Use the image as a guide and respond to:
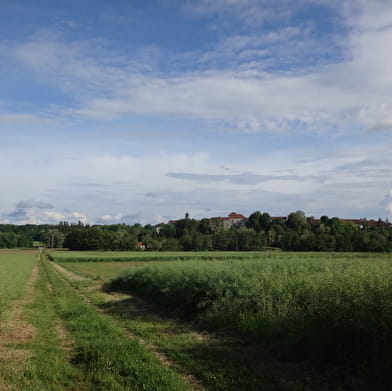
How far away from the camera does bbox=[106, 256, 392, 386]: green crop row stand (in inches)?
317

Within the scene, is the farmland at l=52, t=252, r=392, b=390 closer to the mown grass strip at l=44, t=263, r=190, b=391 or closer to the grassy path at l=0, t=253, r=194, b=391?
the mown grass strip at l=44, t=263, r=190, b=391

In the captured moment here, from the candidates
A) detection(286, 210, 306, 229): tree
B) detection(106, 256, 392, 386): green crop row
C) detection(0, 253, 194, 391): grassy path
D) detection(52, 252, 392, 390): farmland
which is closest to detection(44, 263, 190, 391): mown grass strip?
detection(0, 253, 194, 391): grassy path

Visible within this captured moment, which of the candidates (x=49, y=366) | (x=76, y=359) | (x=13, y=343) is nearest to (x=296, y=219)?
(x=13, y=343)

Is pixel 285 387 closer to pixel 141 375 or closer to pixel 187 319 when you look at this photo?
pixel 141 375

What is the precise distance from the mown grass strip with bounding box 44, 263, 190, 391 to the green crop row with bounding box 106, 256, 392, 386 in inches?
135

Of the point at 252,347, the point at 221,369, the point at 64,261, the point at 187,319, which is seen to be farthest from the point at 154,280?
the point at 64,261

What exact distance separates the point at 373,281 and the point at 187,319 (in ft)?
28.8

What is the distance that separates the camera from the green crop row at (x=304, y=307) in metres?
8.05

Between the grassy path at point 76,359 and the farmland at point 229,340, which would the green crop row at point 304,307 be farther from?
the grassy path at point 76,359

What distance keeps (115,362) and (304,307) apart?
5.99 meters

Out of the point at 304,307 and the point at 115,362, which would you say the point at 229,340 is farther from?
the point at 115,362

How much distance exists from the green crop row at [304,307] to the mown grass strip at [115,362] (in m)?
3.43

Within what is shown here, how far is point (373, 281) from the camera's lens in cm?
891

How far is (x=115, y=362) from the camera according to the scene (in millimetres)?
9023
